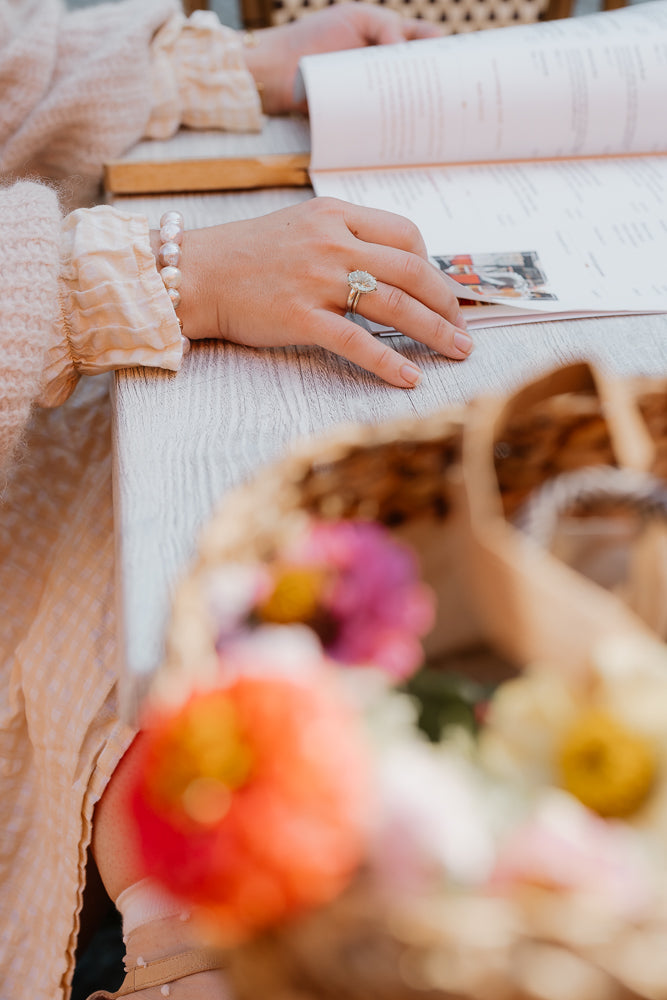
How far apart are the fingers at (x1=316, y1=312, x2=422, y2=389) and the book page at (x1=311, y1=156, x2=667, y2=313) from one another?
0.21 ft

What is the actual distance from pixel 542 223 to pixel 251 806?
61 cm

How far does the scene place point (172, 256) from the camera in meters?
0.58

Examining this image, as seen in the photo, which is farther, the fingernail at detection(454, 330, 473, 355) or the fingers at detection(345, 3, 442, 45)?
the fingers at detection(345, 3, 442, 45)

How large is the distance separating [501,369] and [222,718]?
380 millimetres

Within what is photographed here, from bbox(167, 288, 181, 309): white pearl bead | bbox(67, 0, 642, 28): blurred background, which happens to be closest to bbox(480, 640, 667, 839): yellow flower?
bbox(167, 288, 181, 309): white pearl bead

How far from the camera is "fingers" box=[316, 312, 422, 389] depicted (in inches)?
20.5

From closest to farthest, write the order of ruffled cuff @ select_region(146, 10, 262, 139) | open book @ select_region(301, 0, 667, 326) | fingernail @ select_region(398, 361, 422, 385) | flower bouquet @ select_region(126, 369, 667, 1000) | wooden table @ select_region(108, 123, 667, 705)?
flower bouquet @ select_region(126, 369, 667, 1000)
wooden table @ select_region(108, 123, 667, 705)
fingernail @ select_region(398, 361, 422, 385)
open book @ select_region(301, 0, 667, 326)
ruffled cuff @ select_region(146, 10, 262, 139)

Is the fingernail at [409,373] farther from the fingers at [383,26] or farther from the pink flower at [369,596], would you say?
the fingers at [383,26]

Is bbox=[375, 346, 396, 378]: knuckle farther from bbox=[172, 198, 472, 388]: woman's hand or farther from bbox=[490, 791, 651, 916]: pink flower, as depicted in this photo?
bbox=[490, 791, 651, 916]: pink flower

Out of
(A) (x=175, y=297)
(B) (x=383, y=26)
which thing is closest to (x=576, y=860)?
(A) (x=175, y=297)

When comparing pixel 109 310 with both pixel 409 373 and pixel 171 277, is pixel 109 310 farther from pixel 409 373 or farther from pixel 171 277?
pixel 409 373

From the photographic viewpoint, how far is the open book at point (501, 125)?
28.3 inches

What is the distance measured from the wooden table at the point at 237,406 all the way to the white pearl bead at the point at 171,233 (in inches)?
3.4

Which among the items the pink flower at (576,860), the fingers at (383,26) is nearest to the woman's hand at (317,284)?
the pink flower at (576,860)
